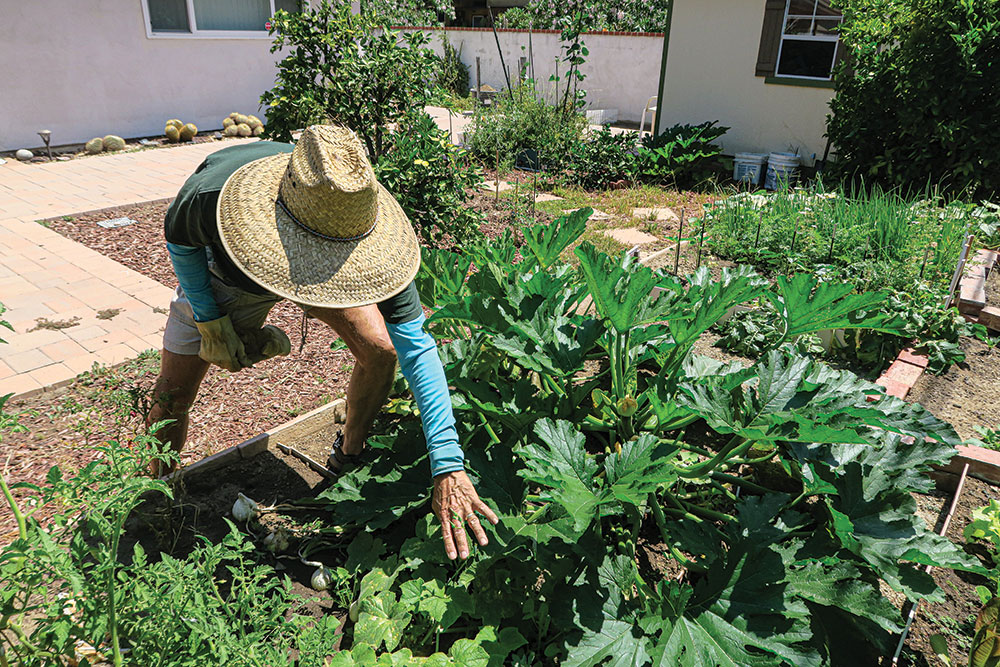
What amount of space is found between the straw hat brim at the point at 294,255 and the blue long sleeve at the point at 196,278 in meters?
0.36

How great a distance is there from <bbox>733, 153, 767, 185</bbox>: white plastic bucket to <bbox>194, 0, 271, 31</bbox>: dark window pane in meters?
8.59

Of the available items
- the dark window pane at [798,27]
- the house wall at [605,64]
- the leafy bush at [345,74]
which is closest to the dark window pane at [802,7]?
the dark window pane at [798,27]

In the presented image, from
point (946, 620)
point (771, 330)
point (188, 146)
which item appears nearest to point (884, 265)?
point (771, 330)

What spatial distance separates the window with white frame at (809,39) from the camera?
9023 millimetres

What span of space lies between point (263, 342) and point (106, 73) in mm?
10052

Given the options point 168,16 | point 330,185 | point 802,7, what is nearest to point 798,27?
point 802,7

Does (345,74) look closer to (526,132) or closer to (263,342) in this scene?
(263,342)

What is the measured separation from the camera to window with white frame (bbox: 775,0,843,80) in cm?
902

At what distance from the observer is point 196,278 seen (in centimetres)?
230

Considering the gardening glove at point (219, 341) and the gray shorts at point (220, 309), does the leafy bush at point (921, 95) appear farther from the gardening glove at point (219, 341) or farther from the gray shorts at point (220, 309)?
the gardening glove at point (219, 341)

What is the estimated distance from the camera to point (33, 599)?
212 cm

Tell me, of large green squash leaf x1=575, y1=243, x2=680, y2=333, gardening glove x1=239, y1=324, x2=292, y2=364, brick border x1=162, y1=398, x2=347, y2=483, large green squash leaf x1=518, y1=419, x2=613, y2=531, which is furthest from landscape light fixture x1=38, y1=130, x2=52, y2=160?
large green squash leaf x1=518, y1=419, x2=613, y2=531

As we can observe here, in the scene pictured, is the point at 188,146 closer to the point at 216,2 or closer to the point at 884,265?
the point at 216,2

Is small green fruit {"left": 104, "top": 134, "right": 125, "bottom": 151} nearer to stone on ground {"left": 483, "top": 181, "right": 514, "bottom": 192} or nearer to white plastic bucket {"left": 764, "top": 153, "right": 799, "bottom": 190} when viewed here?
stone on ground {"left": 483, "top": 181, "right": 514, "bottom": 192}
